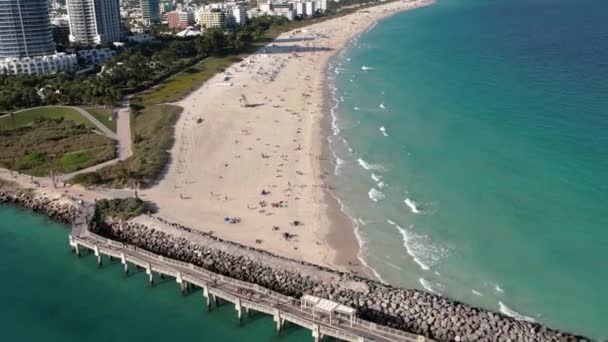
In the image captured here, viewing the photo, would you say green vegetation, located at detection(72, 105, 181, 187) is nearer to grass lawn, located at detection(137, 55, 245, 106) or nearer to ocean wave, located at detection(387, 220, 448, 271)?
grass lawn, located at detection(137, 55, 245, 106)

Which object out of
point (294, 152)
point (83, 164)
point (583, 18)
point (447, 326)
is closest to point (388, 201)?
point (294, 152)

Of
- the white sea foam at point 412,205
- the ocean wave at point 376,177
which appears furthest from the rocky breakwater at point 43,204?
the white sea foam at point 412,205

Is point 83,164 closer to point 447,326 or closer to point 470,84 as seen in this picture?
point 447,326

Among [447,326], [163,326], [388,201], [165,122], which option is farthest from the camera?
[165,122]

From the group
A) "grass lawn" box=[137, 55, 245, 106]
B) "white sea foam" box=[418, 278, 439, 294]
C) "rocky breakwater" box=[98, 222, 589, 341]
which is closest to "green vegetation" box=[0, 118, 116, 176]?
"grass lawn" box=[137, 55, 245, 106]

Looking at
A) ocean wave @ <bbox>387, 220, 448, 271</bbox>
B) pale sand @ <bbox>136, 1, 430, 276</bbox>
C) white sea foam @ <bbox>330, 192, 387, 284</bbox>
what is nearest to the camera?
white sea foam @ <bbox>330, 192, 387, 284</bbox>

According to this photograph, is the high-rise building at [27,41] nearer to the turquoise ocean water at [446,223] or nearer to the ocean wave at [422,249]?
the turquoise ocean water at [446,223]
